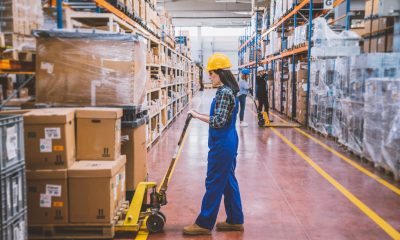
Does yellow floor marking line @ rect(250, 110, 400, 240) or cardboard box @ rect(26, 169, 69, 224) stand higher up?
cardboard box @ rect(26, 169, 69, 224)

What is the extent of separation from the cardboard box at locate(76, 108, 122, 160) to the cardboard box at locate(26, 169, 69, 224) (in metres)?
0.37

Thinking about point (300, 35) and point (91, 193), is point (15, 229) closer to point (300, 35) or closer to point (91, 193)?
point (91, 193)

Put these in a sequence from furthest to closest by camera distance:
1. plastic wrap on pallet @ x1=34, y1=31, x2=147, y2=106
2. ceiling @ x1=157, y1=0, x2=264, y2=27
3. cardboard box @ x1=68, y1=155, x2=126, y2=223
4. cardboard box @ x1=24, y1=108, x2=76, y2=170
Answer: ceiling @ x1=157, y1=0, x2=264, y2=27 < plastic wrap on pallet @ x1=34, y1=31, x2=147, y2=106 < cardboard box @ x1=68, y1=155, x2=126, y2=223 < cardboard box @ x1=24, y1=108, x2=76, y2=170

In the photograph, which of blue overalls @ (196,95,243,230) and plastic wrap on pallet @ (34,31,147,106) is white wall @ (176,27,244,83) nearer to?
plastic wrap on pallet @ (34,31,147,106)

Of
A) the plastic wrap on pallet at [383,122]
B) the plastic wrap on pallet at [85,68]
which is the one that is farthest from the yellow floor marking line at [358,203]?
the plastic wrap on pallet at [85,68]

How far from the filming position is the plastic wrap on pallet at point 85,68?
4680 mm

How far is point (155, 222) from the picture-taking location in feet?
14.8

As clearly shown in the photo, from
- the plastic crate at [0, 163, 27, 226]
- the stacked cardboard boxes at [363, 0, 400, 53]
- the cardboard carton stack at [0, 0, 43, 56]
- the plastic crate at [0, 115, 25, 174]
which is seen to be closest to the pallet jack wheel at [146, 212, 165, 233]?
the plastic crate at [0, 163, 27, 226]

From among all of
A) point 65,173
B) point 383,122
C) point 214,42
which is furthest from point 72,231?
point 214,42

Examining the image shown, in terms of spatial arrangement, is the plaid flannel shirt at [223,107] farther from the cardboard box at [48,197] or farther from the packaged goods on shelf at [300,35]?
the packaged goods on shelf at [300,35]

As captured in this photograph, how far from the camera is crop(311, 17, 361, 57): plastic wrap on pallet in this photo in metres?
10.7

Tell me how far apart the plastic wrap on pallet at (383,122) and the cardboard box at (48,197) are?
5083 millimetres

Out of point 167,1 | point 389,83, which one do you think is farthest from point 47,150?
point 167,1

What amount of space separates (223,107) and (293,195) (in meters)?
2.47
